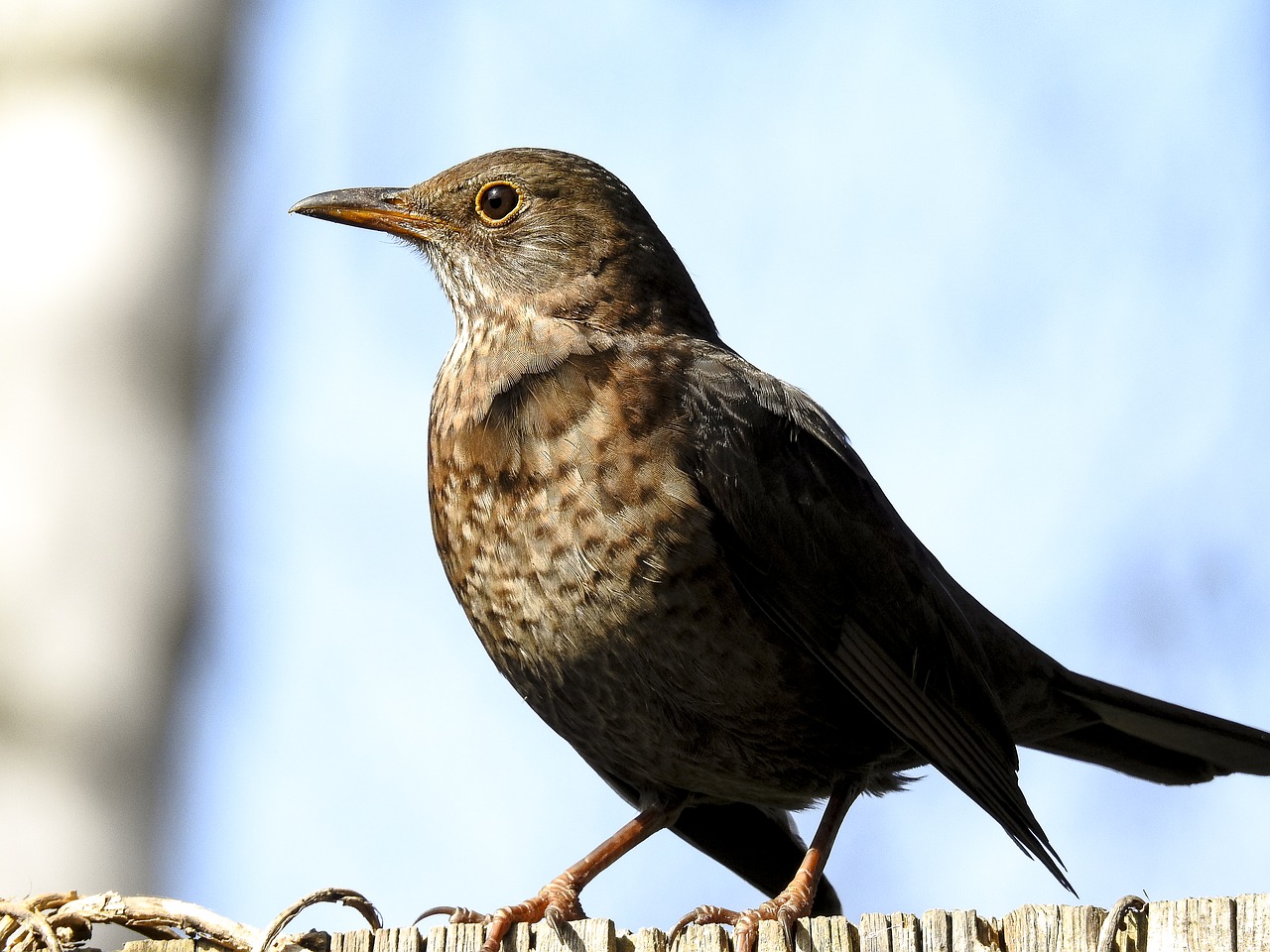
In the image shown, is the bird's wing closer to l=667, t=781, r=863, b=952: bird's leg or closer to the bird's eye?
l=667, t=781, r=863, b=952: bird's leg

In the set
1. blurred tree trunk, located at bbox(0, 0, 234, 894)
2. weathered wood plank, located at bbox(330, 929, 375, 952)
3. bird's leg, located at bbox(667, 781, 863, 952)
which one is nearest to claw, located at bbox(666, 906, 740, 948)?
bird's leg, located at bbox(667, 781, 863, 952)

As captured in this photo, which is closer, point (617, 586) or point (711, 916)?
point (711, 916)

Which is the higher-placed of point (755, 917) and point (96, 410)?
point (96, 410)

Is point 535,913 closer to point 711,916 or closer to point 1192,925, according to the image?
point 711,916

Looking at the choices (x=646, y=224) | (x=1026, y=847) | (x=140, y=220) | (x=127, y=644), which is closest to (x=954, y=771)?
(x=1026, y=847)

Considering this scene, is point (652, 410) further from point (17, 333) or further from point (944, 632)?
point (17, 333)

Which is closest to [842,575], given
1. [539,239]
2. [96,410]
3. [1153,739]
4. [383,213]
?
[1153,739]

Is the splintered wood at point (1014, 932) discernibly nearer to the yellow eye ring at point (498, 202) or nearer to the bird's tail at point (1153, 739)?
the bird's tail at point (1153, 739)

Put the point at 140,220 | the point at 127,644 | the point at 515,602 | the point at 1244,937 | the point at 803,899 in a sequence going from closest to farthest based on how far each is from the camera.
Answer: the point at 1244,937 → the point at 803,899 → the point at 515,602 → the point at 127,644 → the point at 140,220
